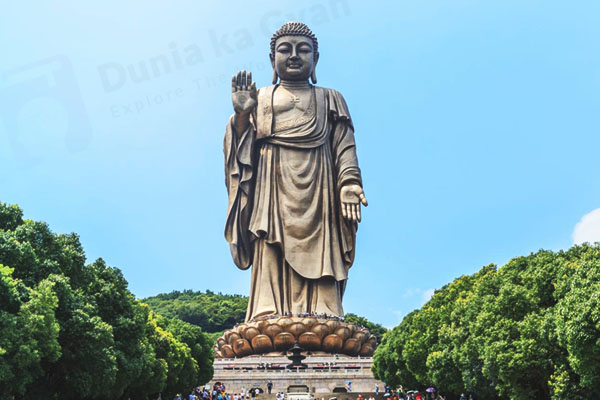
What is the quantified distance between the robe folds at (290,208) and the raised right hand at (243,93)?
4.02 ft

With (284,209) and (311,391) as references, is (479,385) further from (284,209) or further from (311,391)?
(284,209)

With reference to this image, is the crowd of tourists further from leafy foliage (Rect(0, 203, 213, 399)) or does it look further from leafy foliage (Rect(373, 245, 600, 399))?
leafy foliage (Rect(0, 203, 213, 399))

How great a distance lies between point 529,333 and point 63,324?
306 inches

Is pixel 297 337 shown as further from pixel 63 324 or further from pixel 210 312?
pixel 210 312

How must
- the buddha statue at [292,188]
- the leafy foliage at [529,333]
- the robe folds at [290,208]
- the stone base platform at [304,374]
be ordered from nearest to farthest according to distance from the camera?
the leafy foliage at [529,333]
the stone base platform at [304,374]
the buddha statue at [292,188]
the robe folds at [290,208]

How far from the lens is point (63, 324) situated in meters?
11.7

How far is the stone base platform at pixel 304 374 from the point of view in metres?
22.9

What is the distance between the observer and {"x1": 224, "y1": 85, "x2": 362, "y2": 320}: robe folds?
2712cm

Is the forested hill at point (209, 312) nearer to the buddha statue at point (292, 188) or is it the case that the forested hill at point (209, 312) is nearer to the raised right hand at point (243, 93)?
the buddha statue at point (292, 188)

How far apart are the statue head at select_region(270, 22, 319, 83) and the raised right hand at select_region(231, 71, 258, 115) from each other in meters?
2.48

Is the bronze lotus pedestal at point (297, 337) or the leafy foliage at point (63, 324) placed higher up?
the bronze lotus pedestal at point (297, 337)

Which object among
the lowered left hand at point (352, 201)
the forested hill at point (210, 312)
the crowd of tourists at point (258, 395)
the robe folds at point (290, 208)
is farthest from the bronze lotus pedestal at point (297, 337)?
the forested hill at point (210, 312)

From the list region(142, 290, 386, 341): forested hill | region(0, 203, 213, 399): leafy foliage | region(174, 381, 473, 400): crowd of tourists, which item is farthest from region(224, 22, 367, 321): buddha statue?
region(142, 290, 386, 341): forested hill

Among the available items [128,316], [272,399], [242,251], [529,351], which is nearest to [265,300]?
[242,251]
